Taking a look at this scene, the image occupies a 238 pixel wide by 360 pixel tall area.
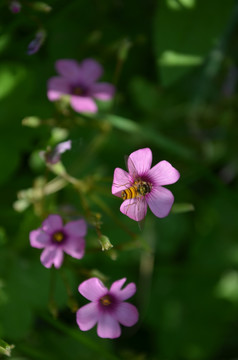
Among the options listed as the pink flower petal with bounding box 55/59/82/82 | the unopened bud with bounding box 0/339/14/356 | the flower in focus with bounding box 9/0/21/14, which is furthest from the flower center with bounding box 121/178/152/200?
the flower in focus with bounding box 9/0/21/14

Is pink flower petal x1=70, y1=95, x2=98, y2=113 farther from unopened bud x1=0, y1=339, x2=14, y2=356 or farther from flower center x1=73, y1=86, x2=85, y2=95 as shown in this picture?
unopened bud x1=0, y1=339, x2=14, y2=356

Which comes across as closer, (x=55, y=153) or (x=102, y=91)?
(x=55, y=153)

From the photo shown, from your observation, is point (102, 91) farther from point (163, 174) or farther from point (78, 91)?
point (163, 174)

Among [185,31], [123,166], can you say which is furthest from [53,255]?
[185,31]

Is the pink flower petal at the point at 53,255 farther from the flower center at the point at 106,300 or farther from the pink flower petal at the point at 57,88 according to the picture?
the pink flower petal at the point at 57,88

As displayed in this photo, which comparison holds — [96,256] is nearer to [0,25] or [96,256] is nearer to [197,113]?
[197,113]

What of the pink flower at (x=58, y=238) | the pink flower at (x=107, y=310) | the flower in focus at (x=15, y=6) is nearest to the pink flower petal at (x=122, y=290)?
the pink flower at (x=107, y=310)
